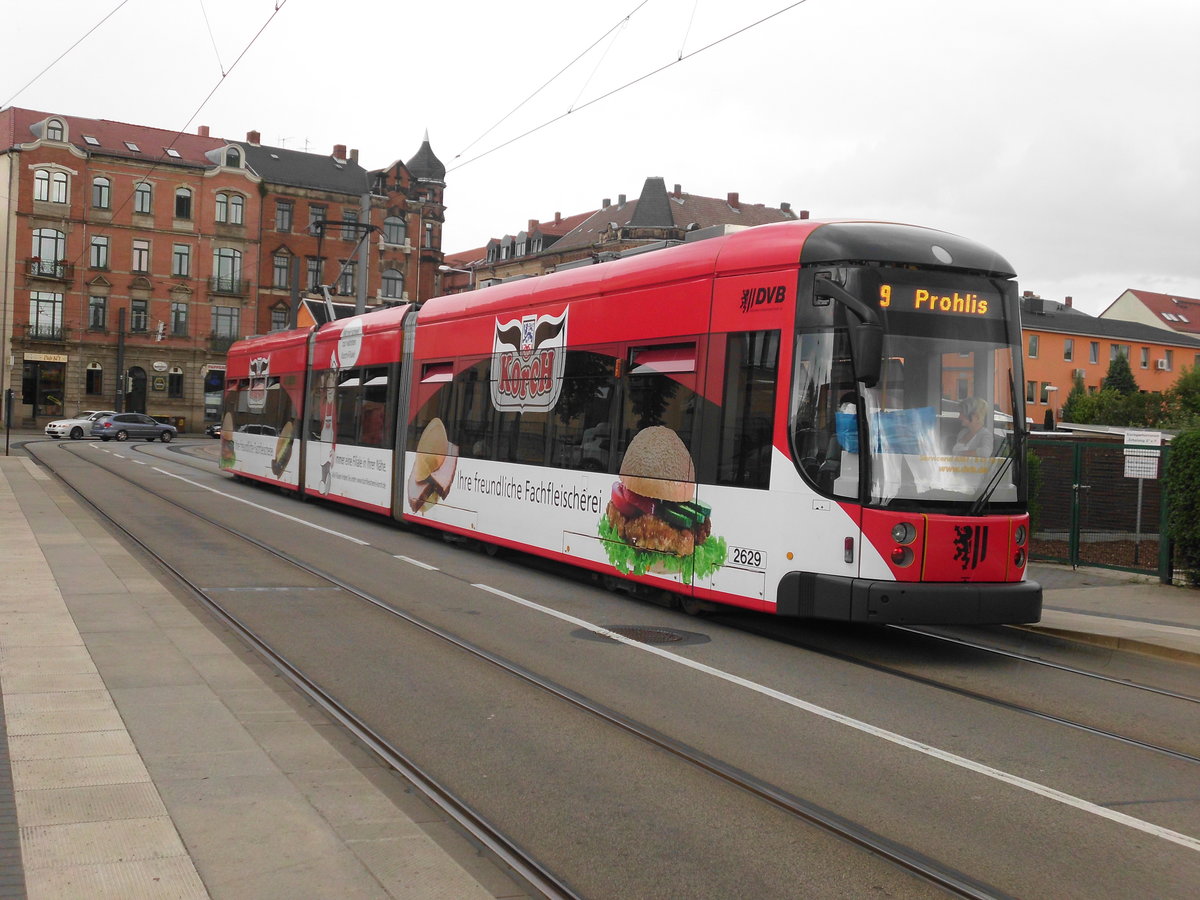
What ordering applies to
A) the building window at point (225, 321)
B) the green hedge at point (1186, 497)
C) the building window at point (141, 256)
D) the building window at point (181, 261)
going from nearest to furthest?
1. the green hedge at point (1186, 497)
2. the building window at point (141, 256)
3. the building window at point (181, 261)
4. the building window at point (225, 321)

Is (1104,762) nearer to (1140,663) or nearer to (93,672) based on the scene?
(1140,663)

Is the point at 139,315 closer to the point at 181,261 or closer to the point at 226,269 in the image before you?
the point at 181,261

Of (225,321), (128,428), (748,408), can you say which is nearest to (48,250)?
(225,321)

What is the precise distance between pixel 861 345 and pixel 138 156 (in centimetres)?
7282

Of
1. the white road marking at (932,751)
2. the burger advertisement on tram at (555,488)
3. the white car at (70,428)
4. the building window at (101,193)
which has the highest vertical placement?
the building window at (101,193)

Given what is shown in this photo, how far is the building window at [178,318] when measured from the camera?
7562 cm

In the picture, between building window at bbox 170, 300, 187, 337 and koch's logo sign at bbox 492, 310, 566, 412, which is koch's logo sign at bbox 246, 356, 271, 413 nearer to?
koch's logo sign at bbox 492, 310, 566, 412

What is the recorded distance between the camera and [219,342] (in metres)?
77.8

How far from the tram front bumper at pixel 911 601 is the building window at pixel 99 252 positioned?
71511 mm

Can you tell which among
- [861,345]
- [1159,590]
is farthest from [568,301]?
[1159,590]

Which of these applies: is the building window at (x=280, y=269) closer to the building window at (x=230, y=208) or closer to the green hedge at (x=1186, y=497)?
the building window at (x=230, y=208)

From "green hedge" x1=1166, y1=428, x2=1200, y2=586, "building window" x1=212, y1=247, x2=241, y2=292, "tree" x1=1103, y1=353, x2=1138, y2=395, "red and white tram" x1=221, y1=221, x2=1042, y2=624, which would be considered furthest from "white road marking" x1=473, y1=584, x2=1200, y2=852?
"tree" x1=1103, y1=353, x2=1138, y2=395

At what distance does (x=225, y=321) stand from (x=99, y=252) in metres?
8.74

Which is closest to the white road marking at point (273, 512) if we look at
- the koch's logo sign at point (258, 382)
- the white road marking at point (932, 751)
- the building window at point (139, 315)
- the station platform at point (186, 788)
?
the koch's logo sign at point (258, 382)
